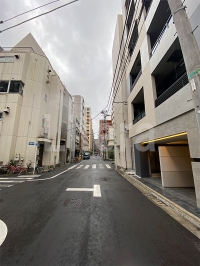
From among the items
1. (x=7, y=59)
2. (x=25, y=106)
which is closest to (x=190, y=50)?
(x=25, y=106)

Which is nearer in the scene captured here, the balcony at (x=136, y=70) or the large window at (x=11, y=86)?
the balcony at (x=136, y=70)

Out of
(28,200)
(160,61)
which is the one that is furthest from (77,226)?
(160,61)

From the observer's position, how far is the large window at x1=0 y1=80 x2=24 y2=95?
12086 millimetres

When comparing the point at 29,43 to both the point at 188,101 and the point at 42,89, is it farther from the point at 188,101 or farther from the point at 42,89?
the point at 188,101

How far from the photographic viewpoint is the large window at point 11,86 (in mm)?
12086

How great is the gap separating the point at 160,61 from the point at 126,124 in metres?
7.53

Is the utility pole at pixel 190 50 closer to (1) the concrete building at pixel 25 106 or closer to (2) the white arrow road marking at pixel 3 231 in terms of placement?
(2) the white arrow road marking at pixel 3 231

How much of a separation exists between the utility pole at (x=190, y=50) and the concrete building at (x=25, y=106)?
1250 centimetres

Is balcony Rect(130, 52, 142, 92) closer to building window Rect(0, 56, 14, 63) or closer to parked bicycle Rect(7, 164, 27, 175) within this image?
parked bicycle Rect(7, 164, 27, 175)

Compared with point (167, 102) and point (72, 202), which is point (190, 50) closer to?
point (167, 102)

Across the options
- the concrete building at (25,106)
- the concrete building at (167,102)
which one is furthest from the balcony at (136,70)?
the concrete building at (25,106)

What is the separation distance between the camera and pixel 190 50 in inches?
103

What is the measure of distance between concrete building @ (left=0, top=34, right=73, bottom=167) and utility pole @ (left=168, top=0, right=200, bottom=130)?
12502mm

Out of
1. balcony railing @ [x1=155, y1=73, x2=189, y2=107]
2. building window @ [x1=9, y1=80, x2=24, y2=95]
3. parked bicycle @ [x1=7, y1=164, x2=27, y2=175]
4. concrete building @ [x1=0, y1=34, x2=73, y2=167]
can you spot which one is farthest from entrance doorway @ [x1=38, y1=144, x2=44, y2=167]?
balcony railing @ [x1=155, y1=73, x2=189, y2=107]
